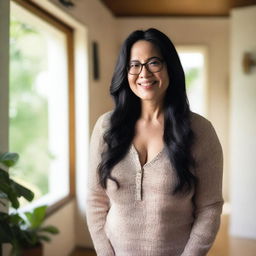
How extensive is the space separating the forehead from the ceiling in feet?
9.04

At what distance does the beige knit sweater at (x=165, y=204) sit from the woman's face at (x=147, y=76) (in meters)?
0.16

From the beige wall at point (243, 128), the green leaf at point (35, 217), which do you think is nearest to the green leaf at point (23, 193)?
the green leaf at point (35, 217)

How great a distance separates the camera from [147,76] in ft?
3.62

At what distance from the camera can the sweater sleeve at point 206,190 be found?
1115 millimetres

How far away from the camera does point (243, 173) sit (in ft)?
12.0

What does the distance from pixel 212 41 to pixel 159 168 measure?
3872 millimetres

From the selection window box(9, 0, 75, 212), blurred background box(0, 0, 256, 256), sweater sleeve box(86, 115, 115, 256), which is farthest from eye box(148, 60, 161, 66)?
window box(9, 0, 75, 212)

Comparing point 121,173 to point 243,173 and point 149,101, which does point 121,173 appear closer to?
point 149,101

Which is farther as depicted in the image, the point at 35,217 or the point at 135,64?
the point at 35,217

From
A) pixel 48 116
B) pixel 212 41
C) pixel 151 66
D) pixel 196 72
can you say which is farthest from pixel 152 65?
pixel 196 72

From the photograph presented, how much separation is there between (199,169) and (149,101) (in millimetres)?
295

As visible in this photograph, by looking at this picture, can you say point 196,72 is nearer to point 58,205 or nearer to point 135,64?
point 58,205

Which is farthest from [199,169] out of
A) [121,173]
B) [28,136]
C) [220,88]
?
[220,88]

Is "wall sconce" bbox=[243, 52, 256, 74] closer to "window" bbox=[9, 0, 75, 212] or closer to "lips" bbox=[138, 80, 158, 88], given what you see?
"window" bbox=[9, 0, 75, 212]
